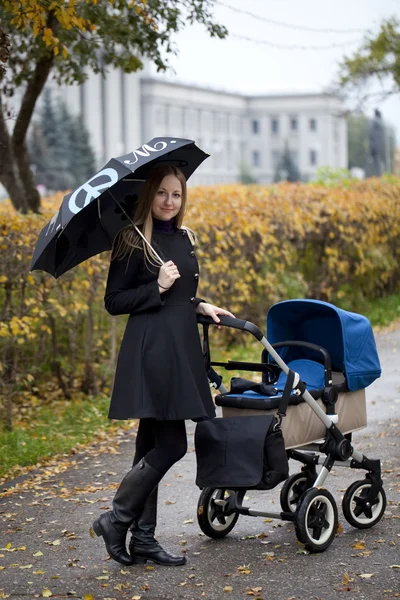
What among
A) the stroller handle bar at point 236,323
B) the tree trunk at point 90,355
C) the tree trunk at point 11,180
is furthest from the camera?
the tree trunk at point 11,180

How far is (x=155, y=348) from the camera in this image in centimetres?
455

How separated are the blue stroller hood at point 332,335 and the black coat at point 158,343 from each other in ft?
2.50

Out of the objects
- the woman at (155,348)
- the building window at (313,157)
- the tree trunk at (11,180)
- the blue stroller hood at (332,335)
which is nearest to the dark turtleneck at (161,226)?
the woman at (155,348)

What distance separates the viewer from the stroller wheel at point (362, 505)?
5.15 metres

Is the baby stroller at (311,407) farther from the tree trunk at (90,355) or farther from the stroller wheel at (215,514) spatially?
the tree trunk at (90,355)

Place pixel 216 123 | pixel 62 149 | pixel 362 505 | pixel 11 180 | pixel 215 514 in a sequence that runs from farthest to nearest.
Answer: pixel 216 123
pixel 62 149
pixel 11 180
pixel 362 505
pixel 215 514

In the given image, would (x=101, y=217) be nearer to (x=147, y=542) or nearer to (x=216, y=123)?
(x=147, y=542)

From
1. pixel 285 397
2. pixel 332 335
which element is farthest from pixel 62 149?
pixel 285 397

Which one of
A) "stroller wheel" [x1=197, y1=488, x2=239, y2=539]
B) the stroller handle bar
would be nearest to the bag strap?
the stroller handle bar

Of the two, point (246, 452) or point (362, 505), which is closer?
point (246, 452)

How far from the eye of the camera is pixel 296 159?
14338 centimetres

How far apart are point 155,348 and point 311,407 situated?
841 millimetres

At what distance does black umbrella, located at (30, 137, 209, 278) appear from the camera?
177 inches

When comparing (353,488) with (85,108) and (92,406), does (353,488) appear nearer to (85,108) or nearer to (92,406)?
(92,406)
